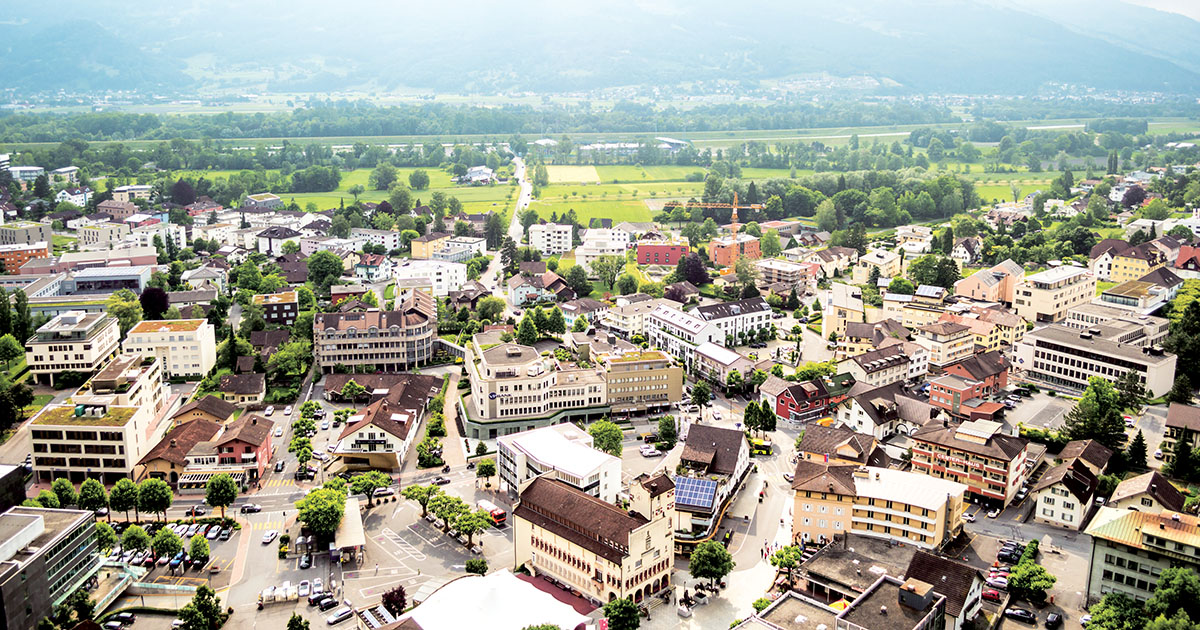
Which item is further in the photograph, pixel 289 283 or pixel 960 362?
pixel 289 283

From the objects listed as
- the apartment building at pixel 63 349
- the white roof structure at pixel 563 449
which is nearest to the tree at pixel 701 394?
the white roof structure at pixel 563 449

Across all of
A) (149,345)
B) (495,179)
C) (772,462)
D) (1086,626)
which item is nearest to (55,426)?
(149,345)

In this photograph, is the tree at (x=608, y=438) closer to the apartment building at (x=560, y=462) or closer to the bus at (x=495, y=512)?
the apartment building at (x=560, y=462)

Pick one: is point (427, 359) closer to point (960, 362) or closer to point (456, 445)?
point (456, 445)

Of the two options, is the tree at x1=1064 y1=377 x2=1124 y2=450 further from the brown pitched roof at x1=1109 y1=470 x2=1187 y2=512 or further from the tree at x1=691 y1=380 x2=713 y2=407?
the tree at x1=691 y1=380 x2=713 y2=407

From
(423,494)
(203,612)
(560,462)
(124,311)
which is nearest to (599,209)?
(124,311)

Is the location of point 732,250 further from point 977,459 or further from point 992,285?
point 977,459
